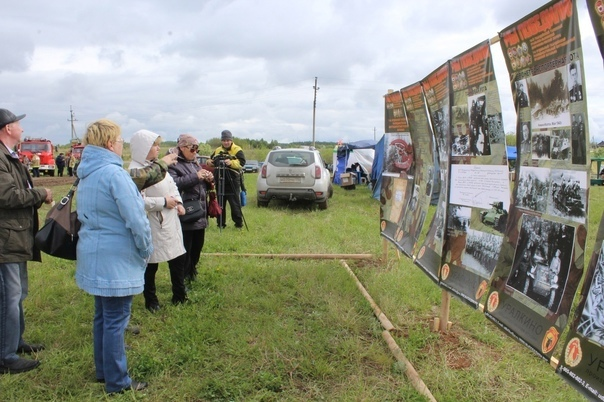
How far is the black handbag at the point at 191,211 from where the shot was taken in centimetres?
430

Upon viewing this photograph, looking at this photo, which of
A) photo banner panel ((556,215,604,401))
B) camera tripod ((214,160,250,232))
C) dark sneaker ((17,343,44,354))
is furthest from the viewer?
camera tripod ((214,160,250,232))

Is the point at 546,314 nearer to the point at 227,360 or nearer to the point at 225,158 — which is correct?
the point at 227,360

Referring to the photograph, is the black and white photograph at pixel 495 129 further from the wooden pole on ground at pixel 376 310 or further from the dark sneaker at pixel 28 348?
the dark sneaker at pixel 28 348

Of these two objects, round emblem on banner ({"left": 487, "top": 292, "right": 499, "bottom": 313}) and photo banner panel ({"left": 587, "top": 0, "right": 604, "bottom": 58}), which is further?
round emblem on banner ({"left": 487, "top": 292, "right": 499, "bottom": 313})

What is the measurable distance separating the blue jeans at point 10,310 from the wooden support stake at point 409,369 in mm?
2741

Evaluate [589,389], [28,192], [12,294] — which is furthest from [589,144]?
[12,294]

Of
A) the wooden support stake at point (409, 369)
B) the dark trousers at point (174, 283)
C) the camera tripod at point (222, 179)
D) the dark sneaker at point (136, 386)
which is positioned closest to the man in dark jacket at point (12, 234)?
the dark sneaker at point (136, 386)

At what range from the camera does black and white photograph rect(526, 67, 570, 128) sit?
2025 millimetres

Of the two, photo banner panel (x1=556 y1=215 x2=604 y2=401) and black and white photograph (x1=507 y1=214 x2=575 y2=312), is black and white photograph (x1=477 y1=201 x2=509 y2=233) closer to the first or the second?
black and white photograph (x1=507 y1=214 x2=575 y2=312)

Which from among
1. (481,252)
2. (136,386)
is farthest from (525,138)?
(136,386)

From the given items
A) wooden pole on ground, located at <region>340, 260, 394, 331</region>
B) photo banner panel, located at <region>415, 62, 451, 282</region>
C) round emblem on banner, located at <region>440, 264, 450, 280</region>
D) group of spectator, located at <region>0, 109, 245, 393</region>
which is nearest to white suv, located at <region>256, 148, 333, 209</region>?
wooden pole on ground, located at <region>340, 260, 394, 331</region>

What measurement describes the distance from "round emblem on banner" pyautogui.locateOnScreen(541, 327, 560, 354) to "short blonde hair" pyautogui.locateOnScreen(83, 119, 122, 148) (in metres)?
2.67

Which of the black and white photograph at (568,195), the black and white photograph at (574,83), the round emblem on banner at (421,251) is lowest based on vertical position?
the round emblem on banner at (421,251)

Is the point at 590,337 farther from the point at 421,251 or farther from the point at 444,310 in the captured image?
the point at 421,251
